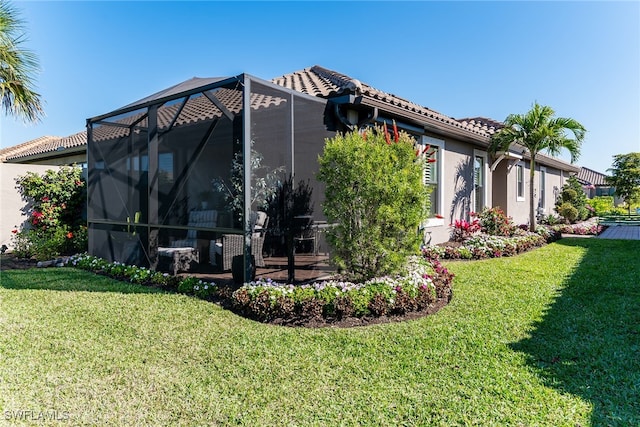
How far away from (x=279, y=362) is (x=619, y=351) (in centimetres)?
348

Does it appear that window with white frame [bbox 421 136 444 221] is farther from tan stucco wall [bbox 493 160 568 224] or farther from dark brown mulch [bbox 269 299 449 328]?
dark brown mulch [bbox 269 299 449 328]

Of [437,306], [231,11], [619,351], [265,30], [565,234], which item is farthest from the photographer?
[565,234]

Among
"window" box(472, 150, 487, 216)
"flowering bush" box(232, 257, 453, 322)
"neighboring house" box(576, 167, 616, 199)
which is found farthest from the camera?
"neighboring house" box(576, 167, 616, 199)

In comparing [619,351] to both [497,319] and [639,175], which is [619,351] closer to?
[497,319]

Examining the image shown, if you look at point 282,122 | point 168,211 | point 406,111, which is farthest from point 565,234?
point 168,211

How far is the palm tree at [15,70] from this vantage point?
7598mm

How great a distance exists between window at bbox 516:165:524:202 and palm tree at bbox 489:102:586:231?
136 inches

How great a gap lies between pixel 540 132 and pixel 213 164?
10.6 metres

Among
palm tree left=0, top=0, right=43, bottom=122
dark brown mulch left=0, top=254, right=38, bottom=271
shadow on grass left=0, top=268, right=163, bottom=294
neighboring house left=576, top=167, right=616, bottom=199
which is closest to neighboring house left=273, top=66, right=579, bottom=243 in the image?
shadow on grass left=0, top=268, right=163, bottom=294

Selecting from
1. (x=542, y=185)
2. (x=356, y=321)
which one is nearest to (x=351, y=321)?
(x=356, y=321)

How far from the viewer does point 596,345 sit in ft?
13.3

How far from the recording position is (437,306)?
5477 millimetres

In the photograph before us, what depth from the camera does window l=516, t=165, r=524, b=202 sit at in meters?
15.9

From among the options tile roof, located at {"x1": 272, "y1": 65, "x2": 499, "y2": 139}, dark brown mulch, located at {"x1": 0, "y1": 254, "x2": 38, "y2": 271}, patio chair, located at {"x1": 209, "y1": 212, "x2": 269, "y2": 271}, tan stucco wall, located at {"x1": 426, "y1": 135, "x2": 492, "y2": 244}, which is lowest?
dark brown mulch, located at {"x1": 0, "y1": 254, "x2": 38, "y2": 271}
